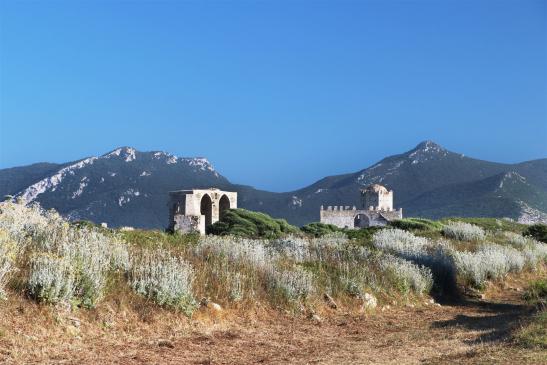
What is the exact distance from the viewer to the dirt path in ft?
24.3

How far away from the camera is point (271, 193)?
136 meters

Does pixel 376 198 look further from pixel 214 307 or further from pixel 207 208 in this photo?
pixel 214 307

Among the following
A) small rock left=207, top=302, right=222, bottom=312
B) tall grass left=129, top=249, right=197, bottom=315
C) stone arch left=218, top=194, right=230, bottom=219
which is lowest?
small rock left=207, top=302, right=222, bottom=312

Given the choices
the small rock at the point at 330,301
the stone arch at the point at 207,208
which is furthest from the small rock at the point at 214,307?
the stone arch at the point at 207,208

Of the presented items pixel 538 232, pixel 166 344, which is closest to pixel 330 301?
pixel 166 344

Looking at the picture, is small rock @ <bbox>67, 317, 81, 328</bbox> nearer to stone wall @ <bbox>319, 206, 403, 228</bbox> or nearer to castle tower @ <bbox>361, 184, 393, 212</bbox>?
stone wall @ <bbox>319, 206, 403, 228</bbox>

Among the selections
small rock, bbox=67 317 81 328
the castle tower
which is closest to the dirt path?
small rock, bbox=67 317 81 328

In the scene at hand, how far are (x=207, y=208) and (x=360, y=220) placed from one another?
96.5 feet

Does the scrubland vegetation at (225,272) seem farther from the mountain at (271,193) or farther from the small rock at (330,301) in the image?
the mountain at (271,193)

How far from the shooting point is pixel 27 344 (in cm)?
730

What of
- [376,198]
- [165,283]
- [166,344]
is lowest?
[166,344]

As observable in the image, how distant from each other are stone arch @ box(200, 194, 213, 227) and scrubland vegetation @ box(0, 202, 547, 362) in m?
35.9

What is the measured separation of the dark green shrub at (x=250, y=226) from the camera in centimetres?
3059

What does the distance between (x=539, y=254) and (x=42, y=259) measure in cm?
1886
